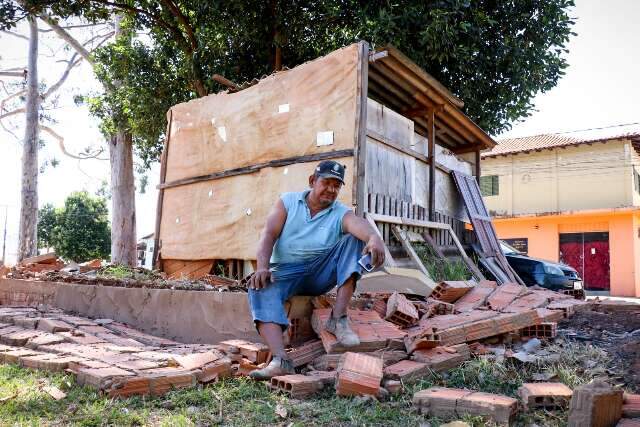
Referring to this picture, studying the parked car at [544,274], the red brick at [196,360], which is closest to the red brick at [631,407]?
the red brick at [196,360]

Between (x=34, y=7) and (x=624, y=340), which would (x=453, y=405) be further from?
(x=34, y=7)

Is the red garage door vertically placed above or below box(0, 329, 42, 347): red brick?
above

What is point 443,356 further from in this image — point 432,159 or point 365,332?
point 432,159

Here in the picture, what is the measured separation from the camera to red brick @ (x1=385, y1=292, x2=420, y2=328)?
13.5 feet

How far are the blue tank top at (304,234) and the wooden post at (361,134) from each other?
2013 millimetres

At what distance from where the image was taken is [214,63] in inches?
406

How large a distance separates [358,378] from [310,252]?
3.50 ft

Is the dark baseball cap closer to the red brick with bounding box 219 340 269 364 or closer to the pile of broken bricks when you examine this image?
the pile of broken bricks

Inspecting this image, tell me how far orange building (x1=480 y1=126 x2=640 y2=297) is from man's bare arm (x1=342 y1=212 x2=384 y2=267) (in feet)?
64.7

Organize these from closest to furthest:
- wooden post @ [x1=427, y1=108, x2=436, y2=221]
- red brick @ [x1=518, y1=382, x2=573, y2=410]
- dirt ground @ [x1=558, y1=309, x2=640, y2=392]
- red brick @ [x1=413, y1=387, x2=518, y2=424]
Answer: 1. red brick @ [x1=413, y1=387, x2=518, y2=424]
2. red brick @ [x1=518, y1=382, x2=573, y2=410]
3. dirt ground @ [x1=558, y1=309, x2=640, y2=392]
4. wooden post @ [x1=427, y1=108, x2=436, y2=221]

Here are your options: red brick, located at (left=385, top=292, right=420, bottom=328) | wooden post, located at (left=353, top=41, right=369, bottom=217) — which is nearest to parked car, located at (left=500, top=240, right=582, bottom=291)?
wooden post, located at (left=353, top=41, right=369, bottom=217)

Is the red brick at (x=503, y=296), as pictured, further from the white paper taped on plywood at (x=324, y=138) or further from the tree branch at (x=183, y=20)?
the tree branch at (x=183, y=20)

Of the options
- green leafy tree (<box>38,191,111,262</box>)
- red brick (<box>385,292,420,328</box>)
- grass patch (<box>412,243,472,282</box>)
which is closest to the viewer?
red brick (<box>385,292,420,328</box>)

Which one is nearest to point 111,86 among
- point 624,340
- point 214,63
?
point 214,63
